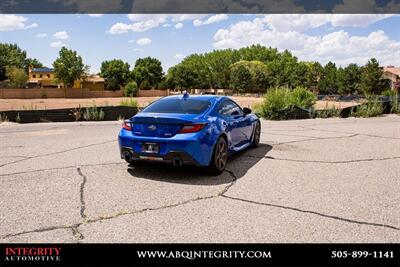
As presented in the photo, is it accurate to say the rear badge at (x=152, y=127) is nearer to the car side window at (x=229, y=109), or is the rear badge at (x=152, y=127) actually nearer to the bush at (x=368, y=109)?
the car side window at (x=229, y=109)

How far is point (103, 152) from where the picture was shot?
25.4ft

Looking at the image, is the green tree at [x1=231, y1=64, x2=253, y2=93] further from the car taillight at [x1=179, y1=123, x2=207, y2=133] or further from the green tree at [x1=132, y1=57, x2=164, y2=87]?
the car taillight at [x1=179, y1=123, x2=207, y2=133]

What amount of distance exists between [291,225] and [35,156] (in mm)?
5831

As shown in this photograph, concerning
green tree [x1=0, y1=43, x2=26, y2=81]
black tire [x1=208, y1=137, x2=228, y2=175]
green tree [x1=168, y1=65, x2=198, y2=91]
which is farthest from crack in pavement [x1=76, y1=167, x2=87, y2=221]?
green tree [x1=168, y1=65, x2=198, y2=91]

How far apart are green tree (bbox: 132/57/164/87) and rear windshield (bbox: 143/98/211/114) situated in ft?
301

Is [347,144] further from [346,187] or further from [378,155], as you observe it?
[346,187]

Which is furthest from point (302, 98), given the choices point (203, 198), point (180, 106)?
point (203, 198)

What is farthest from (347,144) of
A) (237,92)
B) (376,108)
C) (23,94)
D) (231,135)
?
(237,92)

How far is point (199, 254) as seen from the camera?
311cm

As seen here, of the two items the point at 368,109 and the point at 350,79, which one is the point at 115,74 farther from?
the point at 368,109

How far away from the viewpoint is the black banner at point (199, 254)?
300 cm

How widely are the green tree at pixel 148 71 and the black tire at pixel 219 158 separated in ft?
303

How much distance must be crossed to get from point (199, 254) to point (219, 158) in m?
2.75

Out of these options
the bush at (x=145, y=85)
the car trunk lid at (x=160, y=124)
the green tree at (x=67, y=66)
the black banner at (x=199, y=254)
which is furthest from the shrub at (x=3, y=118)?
the bush at (x=145, y=85)
